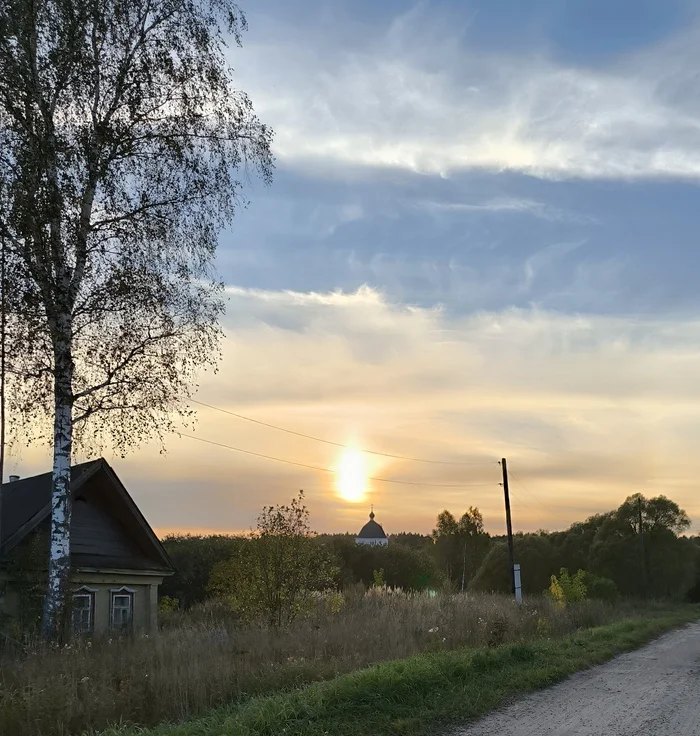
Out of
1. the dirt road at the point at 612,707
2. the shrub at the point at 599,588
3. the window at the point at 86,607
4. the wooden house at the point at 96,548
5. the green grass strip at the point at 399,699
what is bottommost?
the shrub at the point at 599,588

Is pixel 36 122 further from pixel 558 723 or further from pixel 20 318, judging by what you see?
A: pixel 558 723

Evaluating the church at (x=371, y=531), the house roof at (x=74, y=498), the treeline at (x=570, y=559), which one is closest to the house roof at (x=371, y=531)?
the church at (x=371, y=531)

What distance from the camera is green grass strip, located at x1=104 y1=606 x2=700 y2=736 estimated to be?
8.47m

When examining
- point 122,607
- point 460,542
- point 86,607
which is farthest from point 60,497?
point 460,542

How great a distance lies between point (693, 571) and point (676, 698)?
4685 centimetres

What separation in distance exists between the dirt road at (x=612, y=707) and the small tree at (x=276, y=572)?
7762 mm

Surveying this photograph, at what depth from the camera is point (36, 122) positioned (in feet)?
49.9

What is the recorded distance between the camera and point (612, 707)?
10.5 m

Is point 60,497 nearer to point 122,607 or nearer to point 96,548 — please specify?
point 96,548

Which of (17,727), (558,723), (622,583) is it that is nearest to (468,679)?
(558,723)

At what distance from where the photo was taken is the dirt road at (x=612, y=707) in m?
9.02

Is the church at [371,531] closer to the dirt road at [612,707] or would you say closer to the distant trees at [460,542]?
the distant trees at [460,542]

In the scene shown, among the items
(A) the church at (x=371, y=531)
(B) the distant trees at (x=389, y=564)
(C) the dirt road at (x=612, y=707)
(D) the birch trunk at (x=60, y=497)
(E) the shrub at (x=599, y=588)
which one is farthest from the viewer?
(A) the church at (x=371, y=531)

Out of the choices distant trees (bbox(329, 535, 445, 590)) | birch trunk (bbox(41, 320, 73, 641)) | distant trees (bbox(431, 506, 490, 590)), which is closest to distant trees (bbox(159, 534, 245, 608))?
distant trees (bbox(329, 535, 445, 590))
